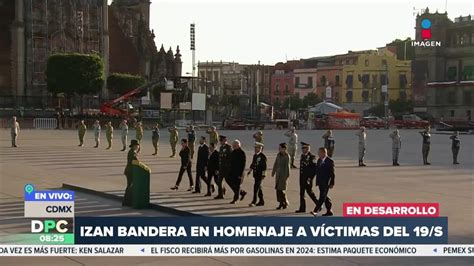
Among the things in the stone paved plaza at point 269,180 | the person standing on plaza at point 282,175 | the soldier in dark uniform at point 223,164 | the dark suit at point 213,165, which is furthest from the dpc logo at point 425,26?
the dark suit at point 213,165

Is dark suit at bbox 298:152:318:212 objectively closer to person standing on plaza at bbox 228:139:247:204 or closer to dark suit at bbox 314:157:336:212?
dark suit at bbox 314:157:336:212

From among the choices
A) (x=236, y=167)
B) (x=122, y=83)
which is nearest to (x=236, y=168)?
(x=236, y=167)

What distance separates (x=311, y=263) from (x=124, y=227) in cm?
286

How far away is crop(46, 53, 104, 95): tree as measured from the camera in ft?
188

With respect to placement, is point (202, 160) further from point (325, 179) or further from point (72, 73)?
point (72, 73)

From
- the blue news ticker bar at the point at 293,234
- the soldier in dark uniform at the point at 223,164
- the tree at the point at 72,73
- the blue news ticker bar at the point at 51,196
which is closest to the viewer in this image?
the blue news ticker bar at the point at 293,234

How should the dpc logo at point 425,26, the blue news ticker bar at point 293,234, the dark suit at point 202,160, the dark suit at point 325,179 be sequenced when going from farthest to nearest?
the dark suit at point 202,160, the dpc logo at point 425,26, the dark suit at point 325,179, the blue news ticker bar at point 293,234

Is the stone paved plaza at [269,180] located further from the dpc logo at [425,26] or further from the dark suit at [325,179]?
the dpc logo at [425,26]

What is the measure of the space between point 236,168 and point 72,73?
1871 inches

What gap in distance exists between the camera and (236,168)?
12664 millimetres

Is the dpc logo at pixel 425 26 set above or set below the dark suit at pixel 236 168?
above

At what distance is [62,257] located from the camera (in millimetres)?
8227

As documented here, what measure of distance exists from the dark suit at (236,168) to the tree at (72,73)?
1862 inches

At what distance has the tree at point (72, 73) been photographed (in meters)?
57.2
